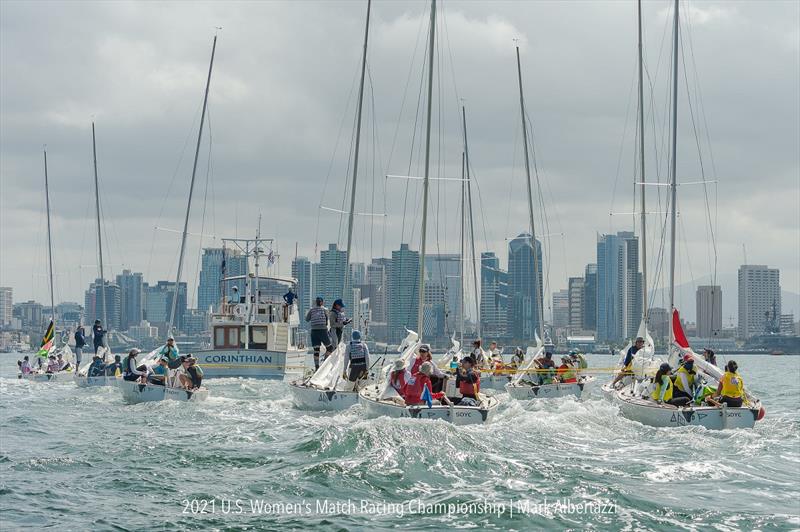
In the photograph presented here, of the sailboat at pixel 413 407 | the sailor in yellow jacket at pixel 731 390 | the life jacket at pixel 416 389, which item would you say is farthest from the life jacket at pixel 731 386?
the life jacket at pixel 416 389

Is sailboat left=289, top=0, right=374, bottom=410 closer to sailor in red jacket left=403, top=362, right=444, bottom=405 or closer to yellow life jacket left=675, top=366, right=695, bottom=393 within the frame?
sailor in red jacket left=403, top=362, right=444, bottom=405

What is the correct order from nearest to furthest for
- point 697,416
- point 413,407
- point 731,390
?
point 413,407 < point 697,416 < point 731,390

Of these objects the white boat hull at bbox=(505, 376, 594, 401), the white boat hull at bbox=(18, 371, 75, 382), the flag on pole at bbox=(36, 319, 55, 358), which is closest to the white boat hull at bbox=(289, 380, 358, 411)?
the white boat hull at bbox=(505, 376, 594, 401)

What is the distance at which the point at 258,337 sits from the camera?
168 ft

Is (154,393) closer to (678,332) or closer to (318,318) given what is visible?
(318,318)

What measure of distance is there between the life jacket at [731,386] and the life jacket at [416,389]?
296 inches

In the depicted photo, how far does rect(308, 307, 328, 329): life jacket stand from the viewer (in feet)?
117

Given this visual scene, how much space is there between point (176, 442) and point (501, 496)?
9.36m

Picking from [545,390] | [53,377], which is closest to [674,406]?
[545,390]

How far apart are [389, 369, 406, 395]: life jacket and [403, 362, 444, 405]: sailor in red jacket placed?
5.4 inches

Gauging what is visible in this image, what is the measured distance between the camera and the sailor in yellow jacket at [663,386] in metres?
27.9

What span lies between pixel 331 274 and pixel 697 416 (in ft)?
140

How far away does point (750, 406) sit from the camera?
2633 centimetres

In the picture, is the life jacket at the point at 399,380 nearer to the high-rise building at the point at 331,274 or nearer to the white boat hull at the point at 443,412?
the white boat hull at the point at 443,412
